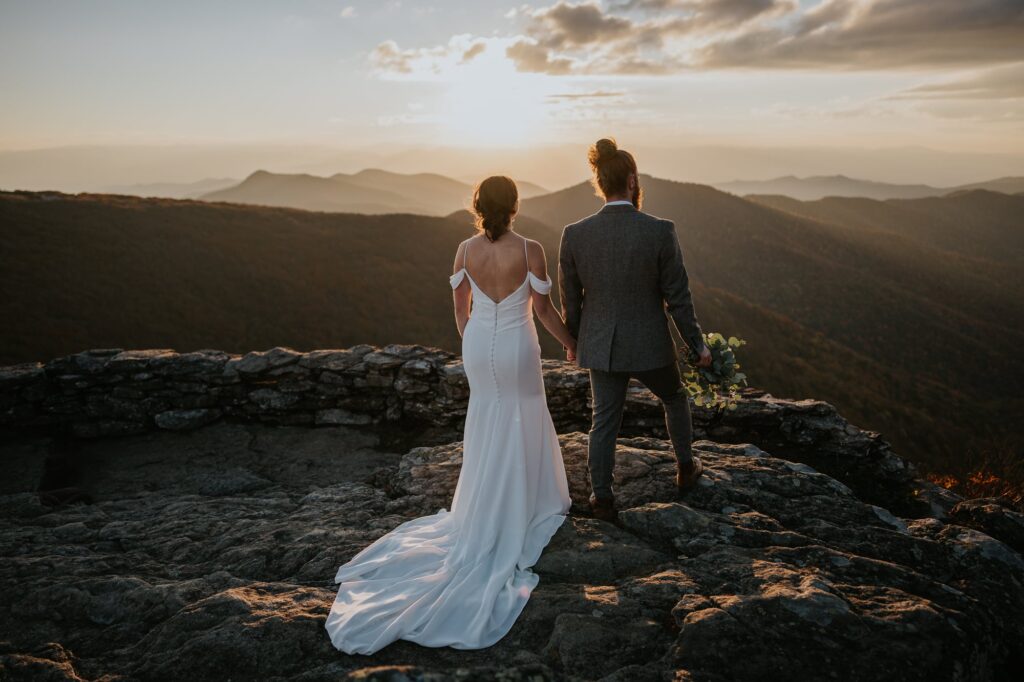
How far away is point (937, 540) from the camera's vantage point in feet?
14.1

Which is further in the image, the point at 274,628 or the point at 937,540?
the point at 937,540

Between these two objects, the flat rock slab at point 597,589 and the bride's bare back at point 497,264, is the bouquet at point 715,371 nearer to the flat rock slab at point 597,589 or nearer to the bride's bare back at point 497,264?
the flat rock slab at point 597,589

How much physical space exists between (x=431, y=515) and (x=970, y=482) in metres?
8.64

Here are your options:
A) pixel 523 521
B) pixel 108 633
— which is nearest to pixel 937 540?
pixel 523 521

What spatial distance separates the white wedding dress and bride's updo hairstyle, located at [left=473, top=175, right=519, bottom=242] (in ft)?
1.27

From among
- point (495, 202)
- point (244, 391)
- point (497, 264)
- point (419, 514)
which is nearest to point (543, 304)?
point (497, 264)

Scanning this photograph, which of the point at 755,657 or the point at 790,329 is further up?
the point at 755,657

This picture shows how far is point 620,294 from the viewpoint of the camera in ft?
14.0

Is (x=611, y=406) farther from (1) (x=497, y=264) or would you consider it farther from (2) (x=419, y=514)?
(2) (x=419, y=514)

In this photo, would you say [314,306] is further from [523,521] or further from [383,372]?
[523,521]

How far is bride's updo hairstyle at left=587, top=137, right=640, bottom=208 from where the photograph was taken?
13.5 ft

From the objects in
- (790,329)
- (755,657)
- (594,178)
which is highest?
(594,178)

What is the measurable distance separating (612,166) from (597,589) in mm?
3129

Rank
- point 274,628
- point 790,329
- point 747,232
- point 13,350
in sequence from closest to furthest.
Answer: point 274,628
point 13,350
point 790,329
point 747,232
